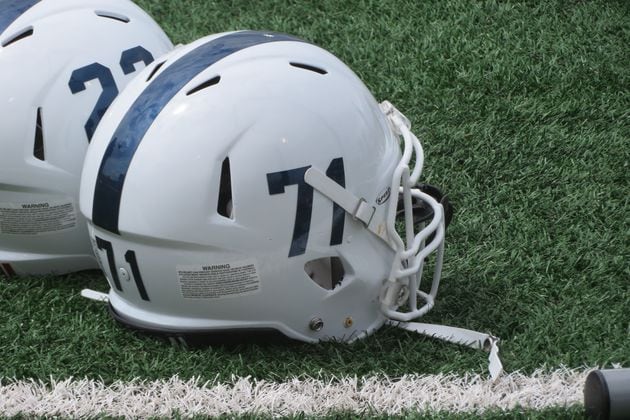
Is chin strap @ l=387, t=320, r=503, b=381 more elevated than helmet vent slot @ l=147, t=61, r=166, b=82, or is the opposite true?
helmet vent slot @ l=147, t=61, r=166, b=82

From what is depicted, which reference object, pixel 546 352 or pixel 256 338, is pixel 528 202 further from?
pixel 256 338

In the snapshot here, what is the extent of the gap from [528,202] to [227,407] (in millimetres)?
1393

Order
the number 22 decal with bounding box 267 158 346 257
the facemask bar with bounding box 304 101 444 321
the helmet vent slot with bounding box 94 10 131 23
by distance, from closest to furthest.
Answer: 1. the number 22 decal with bounding box 267 158 346 257
2. the facemask bar with bounding box 304 101 444 321
3. the helmet vent slot with bounding box 94 10 131 23

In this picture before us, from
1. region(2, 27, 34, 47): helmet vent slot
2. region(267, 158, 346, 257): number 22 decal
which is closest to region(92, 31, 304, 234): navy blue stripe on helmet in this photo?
region(267, 158, 346, 257): number 22 decal

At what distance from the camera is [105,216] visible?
2688 mm

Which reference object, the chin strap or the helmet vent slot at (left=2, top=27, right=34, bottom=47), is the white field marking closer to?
the chin strap

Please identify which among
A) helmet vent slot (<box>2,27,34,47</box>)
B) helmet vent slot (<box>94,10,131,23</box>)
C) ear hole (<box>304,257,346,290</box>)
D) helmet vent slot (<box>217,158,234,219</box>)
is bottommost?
ear hole (<box>304,257,346,290</box>)

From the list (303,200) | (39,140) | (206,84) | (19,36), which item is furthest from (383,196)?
(19,36)

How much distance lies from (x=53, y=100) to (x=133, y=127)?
473 millimetres

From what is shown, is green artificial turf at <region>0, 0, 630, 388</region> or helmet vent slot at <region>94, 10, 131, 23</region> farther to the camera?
helmet vent slot at <region>94, 10, 131, 23</region>

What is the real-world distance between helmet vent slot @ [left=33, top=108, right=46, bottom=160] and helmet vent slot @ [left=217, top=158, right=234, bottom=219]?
0.68 meters

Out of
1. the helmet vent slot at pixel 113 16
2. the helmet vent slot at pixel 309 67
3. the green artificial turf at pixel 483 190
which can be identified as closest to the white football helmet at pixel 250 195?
the helmet vent slot at pixel 309 67

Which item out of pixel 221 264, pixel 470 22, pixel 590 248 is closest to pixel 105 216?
pixel 221 264

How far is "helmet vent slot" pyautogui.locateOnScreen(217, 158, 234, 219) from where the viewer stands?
8.54 ft
